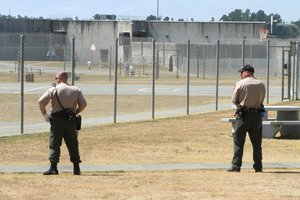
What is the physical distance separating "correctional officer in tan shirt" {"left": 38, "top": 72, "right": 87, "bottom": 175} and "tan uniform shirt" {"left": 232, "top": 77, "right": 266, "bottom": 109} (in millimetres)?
2602

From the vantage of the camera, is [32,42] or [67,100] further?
[32,42]

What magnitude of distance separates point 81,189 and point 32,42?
69.2 meters

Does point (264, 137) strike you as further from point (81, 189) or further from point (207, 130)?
point (81, 189)

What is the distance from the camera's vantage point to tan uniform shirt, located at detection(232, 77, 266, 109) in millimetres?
14242

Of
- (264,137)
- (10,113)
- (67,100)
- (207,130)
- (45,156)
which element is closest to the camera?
(67,100)

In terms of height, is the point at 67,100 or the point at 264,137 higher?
the point at 67,100

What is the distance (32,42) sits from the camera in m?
79.8

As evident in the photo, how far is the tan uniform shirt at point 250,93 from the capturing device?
46.7 ft

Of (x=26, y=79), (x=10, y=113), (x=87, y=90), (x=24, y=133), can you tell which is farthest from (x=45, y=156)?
(x=26, y=79)

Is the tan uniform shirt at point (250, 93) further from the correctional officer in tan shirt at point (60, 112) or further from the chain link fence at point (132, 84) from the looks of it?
the chain link fence at point (132, 84)

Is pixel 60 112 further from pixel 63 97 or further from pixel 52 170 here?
pixel 52 170

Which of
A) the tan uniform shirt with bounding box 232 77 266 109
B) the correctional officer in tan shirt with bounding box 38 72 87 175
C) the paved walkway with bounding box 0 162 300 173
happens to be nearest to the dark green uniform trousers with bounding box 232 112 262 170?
the tan uniform shirt with bounding box 232 77 266 109

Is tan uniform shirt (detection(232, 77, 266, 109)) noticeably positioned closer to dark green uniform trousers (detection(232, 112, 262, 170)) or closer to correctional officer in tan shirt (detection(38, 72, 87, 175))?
dark green uniform trousers (detection(232, 112, 262, 170))

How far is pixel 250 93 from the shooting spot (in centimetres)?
1423
